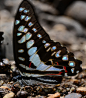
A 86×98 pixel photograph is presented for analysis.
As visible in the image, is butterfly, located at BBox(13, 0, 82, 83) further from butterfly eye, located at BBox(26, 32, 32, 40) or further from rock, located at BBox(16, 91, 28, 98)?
rock, located at BBox(16, 91, 28, 98)

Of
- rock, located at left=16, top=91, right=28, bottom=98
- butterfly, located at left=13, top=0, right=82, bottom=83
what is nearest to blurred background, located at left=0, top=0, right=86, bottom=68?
butterfly, located at left=13, top=0, right=82, bottom=83

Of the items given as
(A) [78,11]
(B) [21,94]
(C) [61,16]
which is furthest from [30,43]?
(C) [61,16]

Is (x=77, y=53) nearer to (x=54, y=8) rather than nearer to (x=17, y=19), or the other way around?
(x=17, y=19)

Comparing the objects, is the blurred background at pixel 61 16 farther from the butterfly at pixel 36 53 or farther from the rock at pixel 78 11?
the butterfly at pixel 36 53

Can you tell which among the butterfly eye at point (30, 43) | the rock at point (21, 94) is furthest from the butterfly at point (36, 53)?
the rock at point (21, 94)

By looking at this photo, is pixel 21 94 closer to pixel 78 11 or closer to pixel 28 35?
pixel 28 35

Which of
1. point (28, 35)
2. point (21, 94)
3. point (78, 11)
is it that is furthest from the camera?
point (78, 11)
